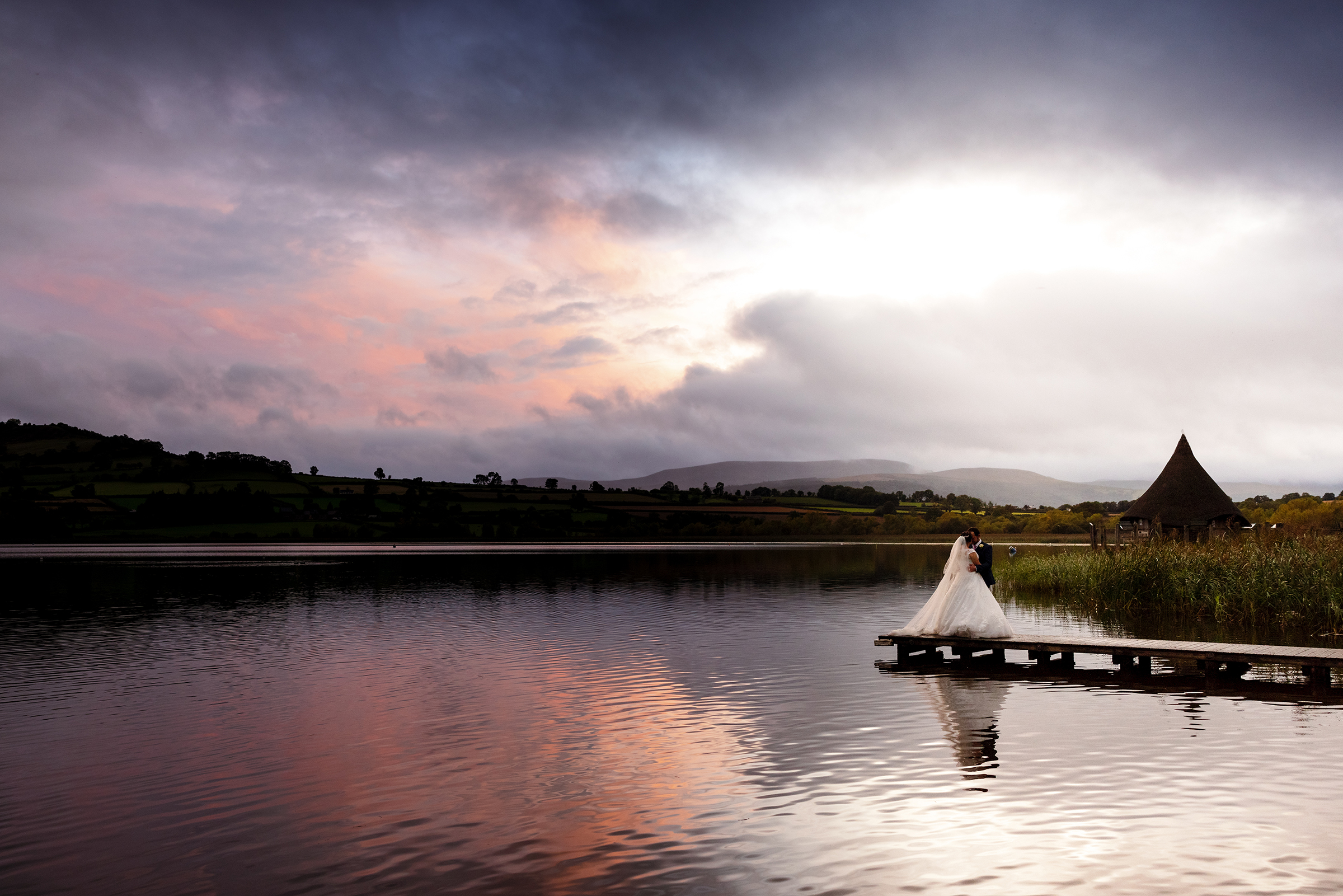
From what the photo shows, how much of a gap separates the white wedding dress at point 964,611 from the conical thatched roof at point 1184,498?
131ft

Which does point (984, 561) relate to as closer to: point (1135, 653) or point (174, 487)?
point (1135, 653)

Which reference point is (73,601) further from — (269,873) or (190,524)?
(190,524)

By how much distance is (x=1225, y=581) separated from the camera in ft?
100

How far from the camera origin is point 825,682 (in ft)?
70.1

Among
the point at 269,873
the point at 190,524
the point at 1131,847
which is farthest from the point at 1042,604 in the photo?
the point at 190,524

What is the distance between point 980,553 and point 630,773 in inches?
491

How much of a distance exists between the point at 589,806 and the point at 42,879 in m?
5.77

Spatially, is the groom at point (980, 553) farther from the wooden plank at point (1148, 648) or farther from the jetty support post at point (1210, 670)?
the jetty support post at point (1210, 670)

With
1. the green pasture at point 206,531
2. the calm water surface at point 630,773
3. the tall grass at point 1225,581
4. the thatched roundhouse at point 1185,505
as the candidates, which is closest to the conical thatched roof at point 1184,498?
the thatched roundhouse at point 1185,505

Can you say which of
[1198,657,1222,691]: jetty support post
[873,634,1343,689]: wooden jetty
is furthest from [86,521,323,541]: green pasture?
[1198,657,1222,691]: jetty support post

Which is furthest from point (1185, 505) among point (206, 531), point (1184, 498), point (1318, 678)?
point (206, 531)

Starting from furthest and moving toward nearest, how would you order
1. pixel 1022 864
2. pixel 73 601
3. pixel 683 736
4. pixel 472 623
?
pixel 73 601
pixel 472 623
pixel 683 736
pixel 1022 864

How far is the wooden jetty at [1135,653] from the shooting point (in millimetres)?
20203

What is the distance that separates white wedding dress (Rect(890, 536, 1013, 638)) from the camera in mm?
23672
